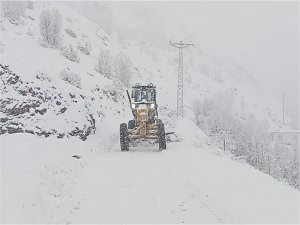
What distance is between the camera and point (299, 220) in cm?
945

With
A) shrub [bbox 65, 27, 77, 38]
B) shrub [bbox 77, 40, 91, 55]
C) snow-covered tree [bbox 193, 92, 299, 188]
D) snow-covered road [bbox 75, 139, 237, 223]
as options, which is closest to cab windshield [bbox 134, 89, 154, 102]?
snow-covered road [bbox 75, 139, 237, 223]

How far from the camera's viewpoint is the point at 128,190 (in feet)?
37.5

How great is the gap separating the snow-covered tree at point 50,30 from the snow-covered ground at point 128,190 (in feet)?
66.3

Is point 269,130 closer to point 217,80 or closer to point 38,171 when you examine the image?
point 217,80

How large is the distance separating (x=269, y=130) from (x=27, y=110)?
104821 millimetres

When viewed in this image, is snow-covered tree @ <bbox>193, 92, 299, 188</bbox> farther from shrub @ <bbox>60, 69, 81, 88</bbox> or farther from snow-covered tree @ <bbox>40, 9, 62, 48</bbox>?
shrub @ <bbox>60, 69, 81, 88</bbox>

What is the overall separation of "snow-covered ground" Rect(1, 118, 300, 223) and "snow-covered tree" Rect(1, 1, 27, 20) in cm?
3090

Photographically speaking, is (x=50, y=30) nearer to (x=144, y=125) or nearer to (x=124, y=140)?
(x=144, y=125)

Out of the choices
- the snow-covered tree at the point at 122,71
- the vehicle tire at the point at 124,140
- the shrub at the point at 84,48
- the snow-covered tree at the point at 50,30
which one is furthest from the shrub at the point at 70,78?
the shrub at the point at 84,48

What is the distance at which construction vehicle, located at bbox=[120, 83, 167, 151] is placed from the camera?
778 inches

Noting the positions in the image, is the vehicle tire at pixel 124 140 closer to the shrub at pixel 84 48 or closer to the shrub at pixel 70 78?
A: the shrub at pixel 70 78

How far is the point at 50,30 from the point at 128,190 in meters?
28.6

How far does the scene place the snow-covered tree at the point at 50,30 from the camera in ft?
118

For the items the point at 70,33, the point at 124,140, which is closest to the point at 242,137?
the point at 70,33
